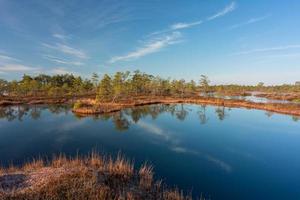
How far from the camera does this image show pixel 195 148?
1527 cm

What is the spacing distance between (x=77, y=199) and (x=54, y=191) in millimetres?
840

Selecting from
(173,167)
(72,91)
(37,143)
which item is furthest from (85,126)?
(72,91)

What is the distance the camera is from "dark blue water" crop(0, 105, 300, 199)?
9909 millimetres

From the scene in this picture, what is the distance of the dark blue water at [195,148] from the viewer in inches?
390

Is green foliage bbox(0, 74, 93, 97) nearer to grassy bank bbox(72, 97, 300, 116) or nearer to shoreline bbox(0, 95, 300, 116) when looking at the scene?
shoreline bbox(0, 95, 300, 116)

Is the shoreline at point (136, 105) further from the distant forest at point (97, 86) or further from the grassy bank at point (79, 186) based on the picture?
the grassy bank at point (79, 186)

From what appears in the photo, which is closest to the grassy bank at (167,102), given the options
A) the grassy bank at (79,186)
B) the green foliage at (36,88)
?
the grassy bank at (79,186)

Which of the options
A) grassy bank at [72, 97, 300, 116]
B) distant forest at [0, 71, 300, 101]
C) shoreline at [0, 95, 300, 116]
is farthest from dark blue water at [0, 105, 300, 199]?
distant forest at [0, 71, 300, 101]

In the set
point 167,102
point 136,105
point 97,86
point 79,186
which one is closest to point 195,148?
point 79,186

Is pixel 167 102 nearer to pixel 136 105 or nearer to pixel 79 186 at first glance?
pixel 136 105

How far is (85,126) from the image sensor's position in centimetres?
2247

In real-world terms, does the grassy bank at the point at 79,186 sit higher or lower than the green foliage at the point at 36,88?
lower

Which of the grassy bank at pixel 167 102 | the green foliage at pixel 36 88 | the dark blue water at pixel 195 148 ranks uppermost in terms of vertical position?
the green foliage at pixel 36 88

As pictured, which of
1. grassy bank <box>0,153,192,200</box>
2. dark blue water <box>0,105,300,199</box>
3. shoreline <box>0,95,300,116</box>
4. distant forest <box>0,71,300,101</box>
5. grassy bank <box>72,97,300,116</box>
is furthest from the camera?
distant forest <box>0,71,300,101</box>
